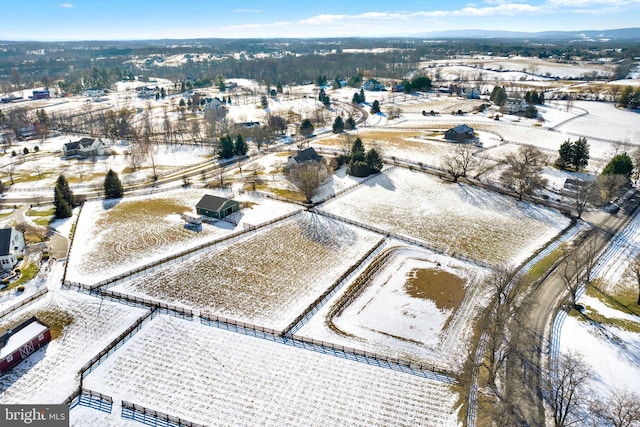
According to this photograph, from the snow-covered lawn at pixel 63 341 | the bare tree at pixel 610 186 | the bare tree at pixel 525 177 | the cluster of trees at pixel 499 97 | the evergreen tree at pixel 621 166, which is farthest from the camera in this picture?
the cluster of trees at pixel 499 97

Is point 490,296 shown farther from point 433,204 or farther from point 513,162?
point 513,162

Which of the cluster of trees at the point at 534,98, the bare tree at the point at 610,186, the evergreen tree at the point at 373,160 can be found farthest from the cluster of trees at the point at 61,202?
the cluster of trees at the point at 534,98

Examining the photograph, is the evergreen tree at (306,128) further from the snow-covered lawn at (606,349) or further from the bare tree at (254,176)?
the snow-covered lawn at (606,349)

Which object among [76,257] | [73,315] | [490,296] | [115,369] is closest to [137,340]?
[115,369]

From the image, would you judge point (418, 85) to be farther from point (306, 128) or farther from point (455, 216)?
point (455, 216)

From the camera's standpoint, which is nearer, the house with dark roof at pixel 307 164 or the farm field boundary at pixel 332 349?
the farm field boundary at pixel 332 349

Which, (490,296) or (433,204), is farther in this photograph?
(433,204)
